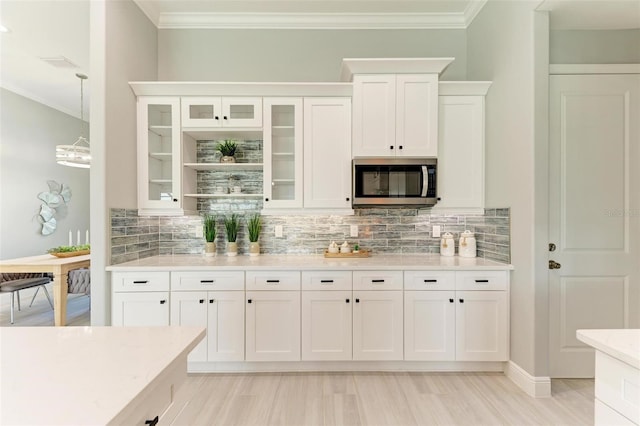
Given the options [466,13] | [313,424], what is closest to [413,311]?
[313,424]

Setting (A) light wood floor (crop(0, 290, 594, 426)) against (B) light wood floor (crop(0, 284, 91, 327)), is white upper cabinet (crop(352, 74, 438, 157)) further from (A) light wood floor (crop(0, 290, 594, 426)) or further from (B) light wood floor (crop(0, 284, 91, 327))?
(B) light wood floor (crop(0, 284, 91, 327))

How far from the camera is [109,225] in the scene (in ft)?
8.07

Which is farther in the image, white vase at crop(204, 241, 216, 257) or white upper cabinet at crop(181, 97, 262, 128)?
white vase at crop(204, 241, 216, 257)

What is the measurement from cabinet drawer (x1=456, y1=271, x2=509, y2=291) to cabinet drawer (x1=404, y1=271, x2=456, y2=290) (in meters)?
0.07

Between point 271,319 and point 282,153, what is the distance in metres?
1.44

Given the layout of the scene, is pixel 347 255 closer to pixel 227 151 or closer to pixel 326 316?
pixel 326 316

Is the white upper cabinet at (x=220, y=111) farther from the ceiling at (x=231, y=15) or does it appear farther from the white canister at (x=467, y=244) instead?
the white canister at (x=467, y=244)

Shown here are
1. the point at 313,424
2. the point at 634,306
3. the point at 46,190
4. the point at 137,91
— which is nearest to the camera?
the point at 313,424

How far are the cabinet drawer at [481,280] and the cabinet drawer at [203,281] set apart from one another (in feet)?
5.73

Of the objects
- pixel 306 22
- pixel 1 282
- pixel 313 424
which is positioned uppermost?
pixel 306 22

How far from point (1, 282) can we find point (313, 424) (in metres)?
4.21

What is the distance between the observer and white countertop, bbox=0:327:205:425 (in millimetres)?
657

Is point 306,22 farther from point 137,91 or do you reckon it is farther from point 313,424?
point 313,424

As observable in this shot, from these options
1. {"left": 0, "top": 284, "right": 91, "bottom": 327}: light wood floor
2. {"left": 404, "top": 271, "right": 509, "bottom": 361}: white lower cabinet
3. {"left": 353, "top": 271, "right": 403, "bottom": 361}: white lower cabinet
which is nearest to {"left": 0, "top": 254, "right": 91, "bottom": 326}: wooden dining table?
{"left": 0, "top": 284, "right": 91, "bottom": 327}: light wood floor
